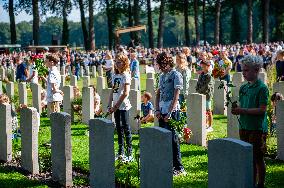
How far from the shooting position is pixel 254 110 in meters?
6.45

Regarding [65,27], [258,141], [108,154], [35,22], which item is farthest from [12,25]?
[258,141]

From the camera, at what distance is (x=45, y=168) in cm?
913

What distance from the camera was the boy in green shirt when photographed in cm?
640

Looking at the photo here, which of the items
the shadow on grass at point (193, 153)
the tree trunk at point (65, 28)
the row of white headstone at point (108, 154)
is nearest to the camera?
the row of white headstone at point (108, 154)

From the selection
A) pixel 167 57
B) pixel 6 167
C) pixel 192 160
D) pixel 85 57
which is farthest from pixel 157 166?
pixel 85 57

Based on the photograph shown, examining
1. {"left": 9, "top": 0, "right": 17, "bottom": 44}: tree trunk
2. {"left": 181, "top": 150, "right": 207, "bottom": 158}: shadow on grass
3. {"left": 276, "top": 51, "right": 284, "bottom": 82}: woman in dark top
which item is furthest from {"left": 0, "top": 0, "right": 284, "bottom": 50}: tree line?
{"left": 181, "top": 150, "right": 207, "bottom": 158}: shadow on grass

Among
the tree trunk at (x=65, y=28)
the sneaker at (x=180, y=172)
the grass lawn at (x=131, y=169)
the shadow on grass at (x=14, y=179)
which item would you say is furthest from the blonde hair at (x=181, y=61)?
the tree trunk at (x=65, y=28)

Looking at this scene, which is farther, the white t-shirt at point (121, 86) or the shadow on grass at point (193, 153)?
the shadow on grass at point (193, 153)

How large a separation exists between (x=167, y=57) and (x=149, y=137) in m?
2.34

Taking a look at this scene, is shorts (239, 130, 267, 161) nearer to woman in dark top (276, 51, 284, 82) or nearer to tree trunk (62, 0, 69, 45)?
woman in dark top (276, 51, 284, 82)

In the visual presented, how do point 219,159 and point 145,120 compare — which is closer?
point 219,159

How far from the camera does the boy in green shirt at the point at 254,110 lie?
6.40 metres

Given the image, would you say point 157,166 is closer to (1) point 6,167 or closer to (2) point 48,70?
(1) point 6,167

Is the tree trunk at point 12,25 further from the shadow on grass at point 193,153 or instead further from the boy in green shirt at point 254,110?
the boy in green shirt at point 254,110
